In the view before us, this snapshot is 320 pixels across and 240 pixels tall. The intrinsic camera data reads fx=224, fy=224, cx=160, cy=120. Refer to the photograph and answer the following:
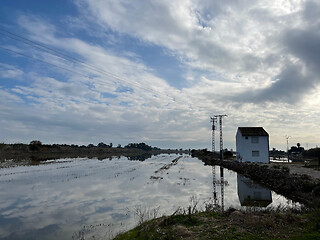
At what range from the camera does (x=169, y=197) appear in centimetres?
1620

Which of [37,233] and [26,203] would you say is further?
[26,203]

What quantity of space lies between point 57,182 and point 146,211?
13.5 meters

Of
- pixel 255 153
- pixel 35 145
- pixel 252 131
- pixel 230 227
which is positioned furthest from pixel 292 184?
pixel 35 145

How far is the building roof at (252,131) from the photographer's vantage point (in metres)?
40.9

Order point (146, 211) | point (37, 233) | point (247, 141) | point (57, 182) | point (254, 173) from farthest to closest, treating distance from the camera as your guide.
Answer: point (247, 141)
point (254, 173)
point (57, 182)
point (146, 211)
point (37, 233)

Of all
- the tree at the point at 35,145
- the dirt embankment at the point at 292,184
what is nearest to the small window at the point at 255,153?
the dirt embankment at the point at 292,184

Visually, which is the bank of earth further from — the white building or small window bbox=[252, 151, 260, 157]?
small window bbox=[252, 151, 260, 157]

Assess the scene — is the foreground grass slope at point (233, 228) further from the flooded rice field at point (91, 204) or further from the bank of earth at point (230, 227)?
the flooded rice field at point (91, 204)

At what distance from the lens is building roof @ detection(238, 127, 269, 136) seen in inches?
1609

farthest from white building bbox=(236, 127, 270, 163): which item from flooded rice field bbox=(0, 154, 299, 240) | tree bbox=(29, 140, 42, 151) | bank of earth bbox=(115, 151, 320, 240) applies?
tree bbox=(29, 140, 42, 151)

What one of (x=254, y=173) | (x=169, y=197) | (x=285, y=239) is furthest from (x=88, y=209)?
(x=254, y=173)

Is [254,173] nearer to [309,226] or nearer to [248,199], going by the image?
[248,199]

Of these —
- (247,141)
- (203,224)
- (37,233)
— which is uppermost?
(247,141)

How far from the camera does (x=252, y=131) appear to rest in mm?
42094
